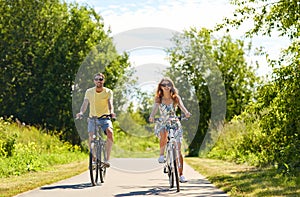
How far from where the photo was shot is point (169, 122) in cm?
1105

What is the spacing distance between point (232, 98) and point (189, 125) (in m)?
3.62

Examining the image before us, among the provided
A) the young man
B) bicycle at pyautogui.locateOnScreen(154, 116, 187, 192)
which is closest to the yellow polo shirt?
the young man

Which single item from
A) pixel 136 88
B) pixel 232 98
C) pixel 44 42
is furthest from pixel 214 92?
pixel 44 42

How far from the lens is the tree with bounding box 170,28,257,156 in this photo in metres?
38.9

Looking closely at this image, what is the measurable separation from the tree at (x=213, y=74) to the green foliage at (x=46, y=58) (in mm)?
8885

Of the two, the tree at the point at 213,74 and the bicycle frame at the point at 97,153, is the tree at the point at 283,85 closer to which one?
the bicycle frame at the point at 97,153

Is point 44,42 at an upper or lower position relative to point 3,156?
upper

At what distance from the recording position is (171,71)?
40.1 metres

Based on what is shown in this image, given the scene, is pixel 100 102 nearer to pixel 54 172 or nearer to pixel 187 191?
pixel 187 191

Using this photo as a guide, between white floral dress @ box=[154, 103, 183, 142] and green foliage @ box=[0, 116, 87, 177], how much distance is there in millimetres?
4722

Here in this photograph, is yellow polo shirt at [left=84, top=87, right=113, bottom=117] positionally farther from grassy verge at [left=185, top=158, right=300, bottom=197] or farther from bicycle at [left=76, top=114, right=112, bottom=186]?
grassy verge at [left=185, top=158, right=300, bottom=197]

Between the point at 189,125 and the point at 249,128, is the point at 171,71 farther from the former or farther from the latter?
the point at 249,128

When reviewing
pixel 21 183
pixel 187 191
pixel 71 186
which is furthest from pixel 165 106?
pixel 21 183

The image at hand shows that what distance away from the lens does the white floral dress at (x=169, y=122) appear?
36.3ft
